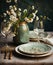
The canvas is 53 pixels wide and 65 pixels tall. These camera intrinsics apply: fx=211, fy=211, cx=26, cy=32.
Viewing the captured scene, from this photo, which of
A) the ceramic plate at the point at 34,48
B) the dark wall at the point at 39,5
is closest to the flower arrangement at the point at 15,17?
the ceramic plate at the point at 34,48

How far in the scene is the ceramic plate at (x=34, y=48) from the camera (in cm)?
166

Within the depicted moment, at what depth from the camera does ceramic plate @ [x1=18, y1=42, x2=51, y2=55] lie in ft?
5.43

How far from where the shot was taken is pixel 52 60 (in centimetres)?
154

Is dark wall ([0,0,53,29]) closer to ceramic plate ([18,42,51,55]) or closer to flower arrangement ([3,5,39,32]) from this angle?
flower arrangement ([3,5,39,32])

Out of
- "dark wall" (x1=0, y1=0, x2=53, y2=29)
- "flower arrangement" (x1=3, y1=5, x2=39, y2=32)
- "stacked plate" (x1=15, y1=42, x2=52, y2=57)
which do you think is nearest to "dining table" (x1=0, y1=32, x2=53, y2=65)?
"stacked plate" (x1=15, y1=42, x2=52, y2=57)

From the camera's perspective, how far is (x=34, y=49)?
5.72 feet

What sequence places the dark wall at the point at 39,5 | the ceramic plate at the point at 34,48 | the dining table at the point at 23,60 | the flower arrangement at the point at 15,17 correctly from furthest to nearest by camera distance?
1. the dark wall at the point at 39,5
2. the flower arrangement at the point at 15,17
3. the ceramic plate at the point at 34,48
4. the dining table at the point at 23,60

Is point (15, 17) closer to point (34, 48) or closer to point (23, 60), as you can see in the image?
point (34, 48)

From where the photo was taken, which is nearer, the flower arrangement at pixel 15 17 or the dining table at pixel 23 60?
the dining table at pixel 23 60

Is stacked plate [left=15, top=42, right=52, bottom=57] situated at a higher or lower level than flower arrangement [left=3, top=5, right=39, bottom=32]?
lower

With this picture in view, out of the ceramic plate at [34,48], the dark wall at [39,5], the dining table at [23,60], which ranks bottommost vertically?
the dining table at [23,60]

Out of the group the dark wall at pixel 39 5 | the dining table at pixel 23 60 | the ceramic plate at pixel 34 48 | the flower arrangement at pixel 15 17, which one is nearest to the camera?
the dining table at pixel 23 60

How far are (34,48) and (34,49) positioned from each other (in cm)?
3

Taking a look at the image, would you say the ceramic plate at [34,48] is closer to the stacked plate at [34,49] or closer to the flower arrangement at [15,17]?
the stacked plate at [34,49]
